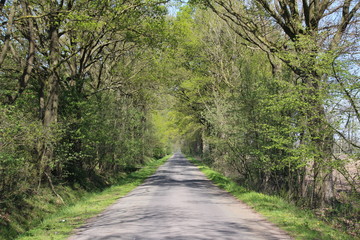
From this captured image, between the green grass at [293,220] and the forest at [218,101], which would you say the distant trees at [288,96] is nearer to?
the forest at [218,101]

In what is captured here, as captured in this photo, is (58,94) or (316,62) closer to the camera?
(316,62)

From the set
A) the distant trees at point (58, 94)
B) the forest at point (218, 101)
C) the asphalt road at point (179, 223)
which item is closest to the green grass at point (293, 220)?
the asphalt road at point (179, 223)

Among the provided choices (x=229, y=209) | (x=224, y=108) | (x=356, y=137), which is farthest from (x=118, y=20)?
(x=356, y=137)

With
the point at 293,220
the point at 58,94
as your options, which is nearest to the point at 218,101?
the point at 58,94

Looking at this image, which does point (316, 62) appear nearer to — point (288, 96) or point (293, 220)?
point (288, 96)

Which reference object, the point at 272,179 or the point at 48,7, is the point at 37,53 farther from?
the point at 272,179

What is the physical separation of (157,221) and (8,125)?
15.4 ft

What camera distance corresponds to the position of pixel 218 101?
20.9 m

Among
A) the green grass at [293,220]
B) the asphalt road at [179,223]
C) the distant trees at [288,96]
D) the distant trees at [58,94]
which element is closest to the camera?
the asphalt road at [179,223]

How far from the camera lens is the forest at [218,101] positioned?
32.0ft

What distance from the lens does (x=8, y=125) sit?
8617 millimetres

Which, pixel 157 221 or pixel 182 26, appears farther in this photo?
pixel 182 26

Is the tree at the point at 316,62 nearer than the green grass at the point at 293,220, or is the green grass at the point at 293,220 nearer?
the green grass at the point at 293,220

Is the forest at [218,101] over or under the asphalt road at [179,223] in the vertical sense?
over
